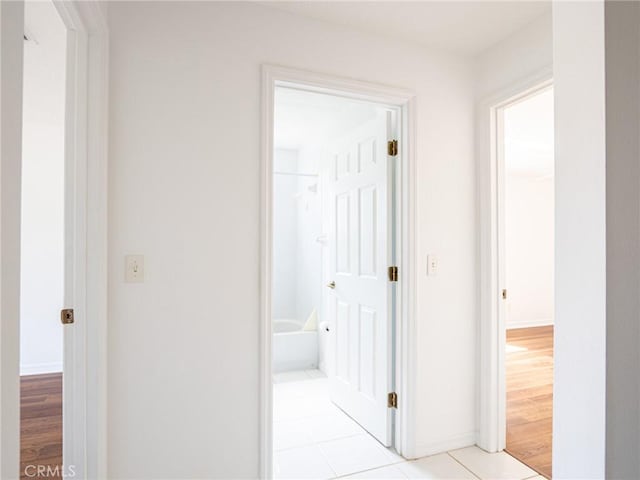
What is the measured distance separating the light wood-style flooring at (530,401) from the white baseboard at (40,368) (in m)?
3.99

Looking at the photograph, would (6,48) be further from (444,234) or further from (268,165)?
(444,234)

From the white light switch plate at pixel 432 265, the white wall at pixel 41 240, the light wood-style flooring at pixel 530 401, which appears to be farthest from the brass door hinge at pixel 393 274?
the white wall at pixel 41 240

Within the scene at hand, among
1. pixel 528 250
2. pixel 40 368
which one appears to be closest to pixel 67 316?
pixel 40 368

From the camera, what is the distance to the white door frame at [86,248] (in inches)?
56.6

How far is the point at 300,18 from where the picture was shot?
1.87 m

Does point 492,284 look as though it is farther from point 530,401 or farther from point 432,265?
point 530,401

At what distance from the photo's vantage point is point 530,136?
3.92m

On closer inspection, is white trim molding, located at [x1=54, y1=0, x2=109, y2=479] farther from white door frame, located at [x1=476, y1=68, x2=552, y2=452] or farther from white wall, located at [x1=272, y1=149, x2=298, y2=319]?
white wall, located at [x1=272, y1=149, x2=298, y2=319]

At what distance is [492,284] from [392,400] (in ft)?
3.05

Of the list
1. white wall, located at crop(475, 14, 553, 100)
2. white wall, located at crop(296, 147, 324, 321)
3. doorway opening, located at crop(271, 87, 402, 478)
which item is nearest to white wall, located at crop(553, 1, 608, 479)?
white wall, located at crop(475, 14, 553, 100)

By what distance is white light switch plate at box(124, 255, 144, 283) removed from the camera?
158 centimetres

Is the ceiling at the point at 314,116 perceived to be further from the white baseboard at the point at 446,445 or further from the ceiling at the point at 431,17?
the white baseboard at the point at 446,445

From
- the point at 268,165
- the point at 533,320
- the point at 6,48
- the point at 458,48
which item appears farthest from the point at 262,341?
the point at 533,320

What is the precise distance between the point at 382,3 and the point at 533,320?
563 centimetres
